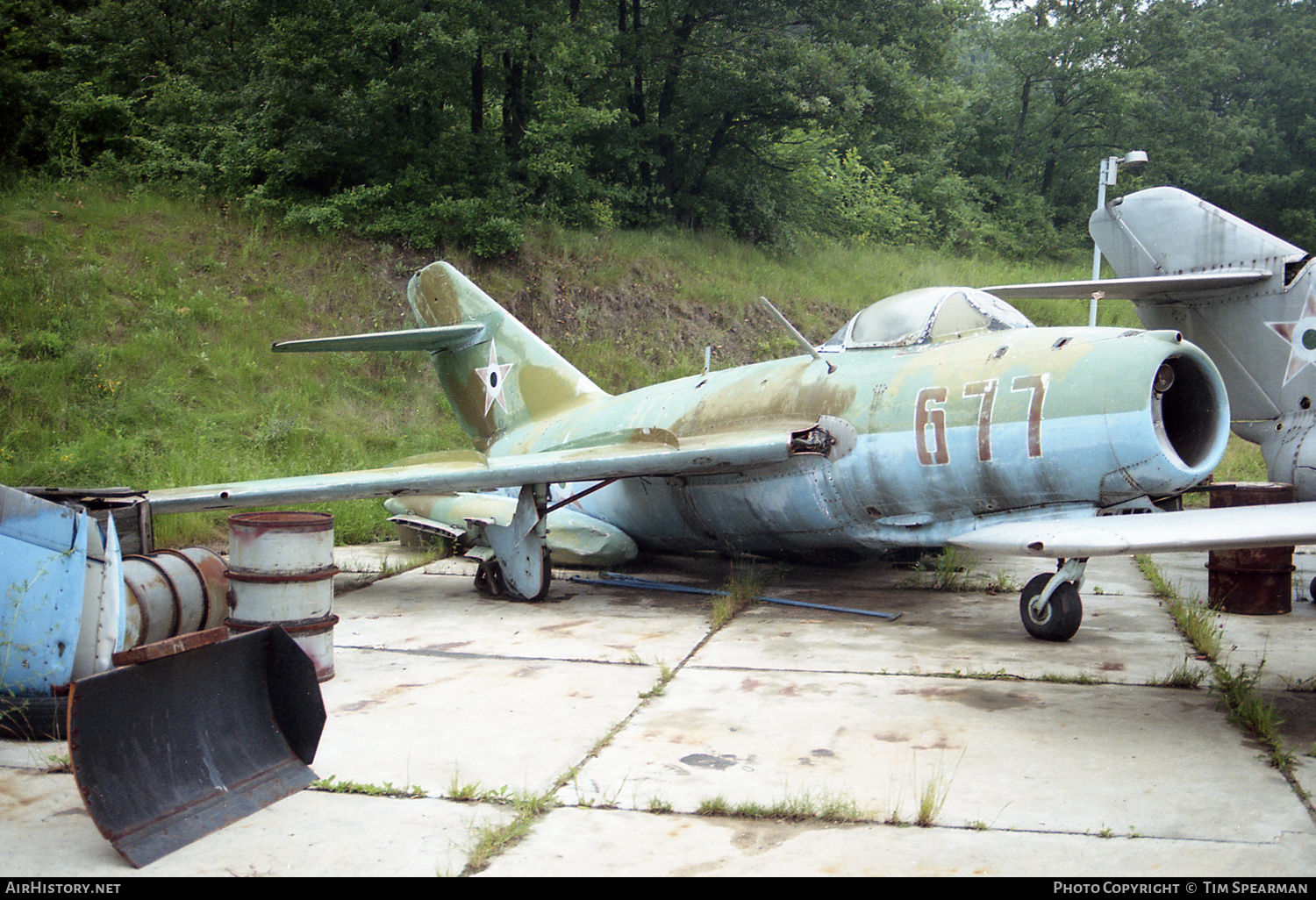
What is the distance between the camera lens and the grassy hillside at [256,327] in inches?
518

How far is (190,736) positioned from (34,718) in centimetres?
118

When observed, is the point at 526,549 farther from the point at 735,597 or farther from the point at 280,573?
the point at 280,573


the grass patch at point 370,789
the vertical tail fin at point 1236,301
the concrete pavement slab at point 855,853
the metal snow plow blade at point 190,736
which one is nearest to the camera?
the concrete pavement slab at point 855,853

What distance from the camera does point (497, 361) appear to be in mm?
10820

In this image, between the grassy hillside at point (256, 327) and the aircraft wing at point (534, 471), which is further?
the grassy hillside at point (256, 327)

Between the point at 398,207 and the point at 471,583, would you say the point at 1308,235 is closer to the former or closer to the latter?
the point at 398,207

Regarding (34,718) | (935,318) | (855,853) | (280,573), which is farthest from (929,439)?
(34,718)

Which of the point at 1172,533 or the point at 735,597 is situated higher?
the point at 1172,533

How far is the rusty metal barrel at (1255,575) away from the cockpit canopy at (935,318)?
217cm

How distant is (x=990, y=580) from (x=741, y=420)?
302 centimetres

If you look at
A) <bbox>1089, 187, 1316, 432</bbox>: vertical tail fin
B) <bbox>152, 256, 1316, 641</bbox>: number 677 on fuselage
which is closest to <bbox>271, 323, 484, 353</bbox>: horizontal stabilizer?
<bbox>152, 256, 1316, 641</bbox>: number 677 on fuselage

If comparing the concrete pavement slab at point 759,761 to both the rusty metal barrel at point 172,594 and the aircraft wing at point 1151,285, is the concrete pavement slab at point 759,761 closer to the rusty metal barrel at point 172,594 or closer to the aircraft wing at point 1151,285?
the rusty metal barrel at point 172,594

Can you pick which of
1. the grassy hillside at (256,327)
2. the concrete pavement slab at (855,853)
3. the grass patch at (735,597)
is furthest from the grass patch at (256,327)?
the concrete pavement slab at (855,853)
